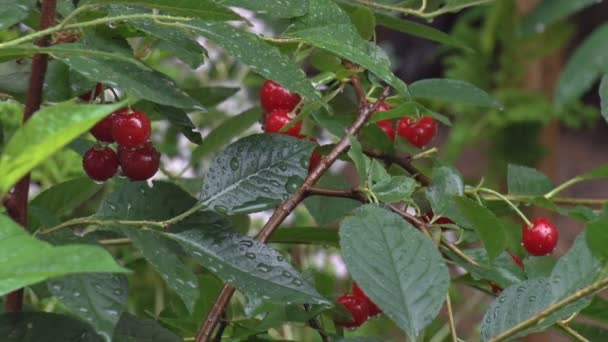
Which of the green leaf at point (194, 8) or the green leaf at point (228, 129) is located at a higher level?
the green leaf at point (194, 8)

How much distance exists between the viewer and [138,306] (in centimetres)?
129

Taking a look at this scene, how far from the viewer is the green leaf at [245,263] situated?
438mm

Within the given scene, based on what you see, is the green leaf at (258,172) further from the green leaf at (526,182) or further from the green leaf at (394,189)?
the green leaf at (526,182)

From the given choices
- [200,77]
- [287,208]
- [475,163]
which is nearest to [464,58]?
[200,77]

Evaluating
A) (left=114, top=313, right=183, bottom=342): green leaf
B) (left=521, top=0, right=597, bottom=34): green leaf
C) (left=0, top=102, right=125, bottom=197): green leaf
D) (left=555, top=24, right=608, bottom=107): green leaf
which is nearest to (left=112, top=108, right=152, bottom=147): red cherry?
(left=114, top=313, right=183, bottom=342): green leaf

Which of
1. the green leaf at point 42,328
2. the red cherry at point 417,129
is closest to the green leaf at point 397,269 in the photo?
the green leaf at point 42,328

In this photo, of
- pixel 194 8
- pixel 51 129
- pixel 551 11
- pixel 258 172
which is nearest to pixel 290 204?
pixel 258 172

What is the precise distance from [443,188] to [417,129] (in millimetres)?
158

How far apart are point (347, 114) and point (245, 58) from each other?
198mm

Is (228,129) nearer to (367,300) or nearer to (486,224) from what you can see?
(367,300)

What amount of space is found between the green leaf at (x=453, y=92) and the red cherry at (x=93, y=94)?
0.70ft

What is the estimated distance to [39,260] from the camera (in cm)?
31

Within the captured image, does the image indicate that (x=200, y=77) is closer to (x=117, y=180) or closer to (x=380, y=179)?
(x=117, y=180)

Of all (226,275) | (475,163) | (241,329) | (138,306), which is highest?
(226,275)
